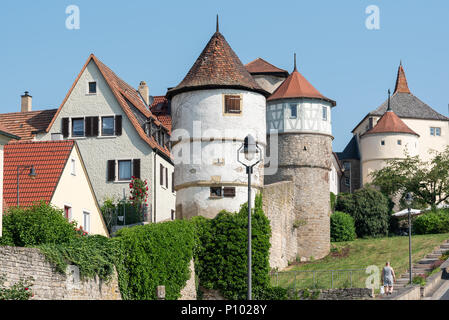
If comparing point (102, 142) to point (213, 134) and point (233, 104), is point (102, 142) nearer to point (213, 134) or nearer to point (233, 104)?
point (213, 134)

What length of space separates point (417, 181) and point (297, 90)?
18064 millimetres

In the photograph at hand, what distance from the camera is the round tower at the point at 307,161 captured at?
174 ft

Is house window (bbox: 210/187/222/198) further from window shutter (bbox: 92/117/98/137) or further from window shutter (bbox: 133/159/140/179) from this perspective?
window shutter (bbox: 92/117/98/137)

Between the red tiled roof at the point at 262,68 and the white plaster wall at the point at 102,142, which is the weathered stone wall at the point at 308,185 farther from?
the red tiled roof at the point at 262,68

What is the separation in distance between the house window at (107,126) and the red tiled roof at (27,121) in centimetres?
329

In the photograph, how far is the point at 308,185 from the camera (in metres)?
53.2

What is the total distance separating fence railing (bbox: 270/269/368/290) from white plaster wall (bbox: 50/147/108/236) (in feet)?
27.6

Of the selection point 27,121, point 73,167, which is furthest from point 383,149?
point 73,167

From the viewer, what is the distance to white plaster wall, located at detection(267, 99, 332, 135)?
54.1 metres

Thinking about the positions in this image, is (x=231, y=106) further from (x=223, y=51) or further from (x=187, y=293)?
(x=187, y=293)

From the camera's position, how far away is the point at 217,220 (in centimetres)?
4100

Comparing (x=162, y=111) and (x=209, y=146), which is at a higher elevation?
(x=162, y=111)

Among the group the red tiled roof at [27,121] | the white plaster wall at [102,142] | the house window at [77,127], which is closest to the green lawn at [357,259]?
the white plaster wall at [102,142]
